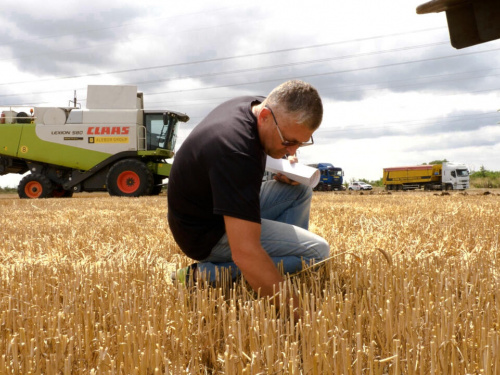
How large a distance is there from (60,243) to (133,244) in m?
0.74

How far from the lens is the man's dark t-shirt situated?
234cm

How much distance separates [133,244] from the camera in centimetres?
A: 459

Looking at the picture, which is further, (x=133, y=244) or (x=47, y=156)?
A: (x=47, y=156)

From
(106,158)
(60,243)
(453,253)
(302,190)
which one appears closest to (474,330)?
(302,190)

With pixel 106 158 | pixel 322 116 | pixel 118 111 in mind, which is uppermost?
pixel 118 111

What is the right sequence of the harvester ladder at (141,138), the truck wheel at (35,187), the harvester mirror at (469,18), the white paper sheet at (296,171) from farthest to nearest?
1. the truck wheel at (35,187)
2. the harvester ladder at (141,138)
3. the harvester mirror at (469,18)
4. the white paper sheet at (296,171)

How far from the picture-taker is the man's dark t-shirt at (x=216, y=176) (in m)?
2.34

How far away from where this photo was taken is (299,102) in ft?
7.89

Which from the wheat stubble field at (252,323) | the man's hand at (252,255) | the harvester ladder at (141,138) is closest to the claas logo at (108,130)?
the harvester ladder at (141,138)

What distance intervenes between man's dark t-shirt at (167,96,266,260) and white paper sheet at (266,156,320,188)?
20.2 inches

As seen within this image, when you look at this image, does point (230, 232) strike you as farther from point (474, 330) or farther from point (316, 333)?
point (474, 330)

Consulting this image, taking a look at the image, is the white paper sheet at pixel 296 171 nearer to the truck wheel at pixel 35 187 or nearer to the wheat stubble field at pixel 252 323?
the wheat stubble field at pixel 252 323

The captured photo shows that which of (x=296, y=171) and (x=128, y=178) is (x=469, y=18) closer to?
(x=296, y=171)

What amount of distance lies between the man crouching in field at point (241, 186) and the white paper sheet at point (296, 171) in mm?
378
